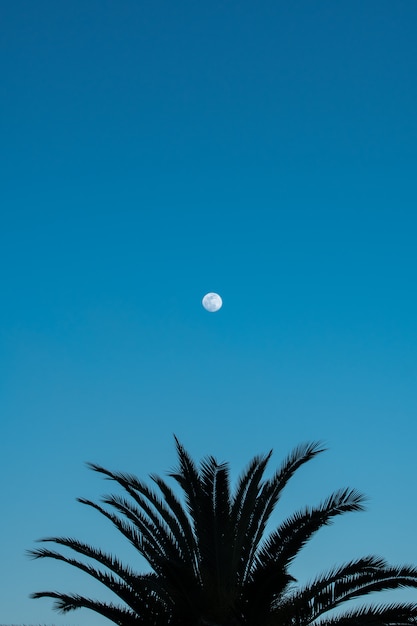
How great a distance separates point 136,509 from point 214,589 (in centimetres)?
231

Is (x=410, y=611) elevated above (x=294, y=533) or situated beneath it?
situated beneath

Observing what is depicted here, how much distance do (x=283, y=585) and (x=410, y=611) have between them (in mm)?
3246

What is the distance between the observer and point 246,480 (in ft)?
53.0

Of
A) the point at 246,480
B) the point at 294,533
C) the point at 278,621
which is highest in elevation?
the point at 246,480

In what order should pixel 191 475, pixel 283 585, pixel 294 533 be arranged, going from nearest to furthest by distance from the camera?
pixel 283 585
pixel 294 533
pixel 191 475

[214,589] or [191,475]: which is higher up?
[191,475]

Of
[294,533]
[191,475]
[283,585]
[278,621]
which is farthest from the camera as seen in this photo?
[191,475]

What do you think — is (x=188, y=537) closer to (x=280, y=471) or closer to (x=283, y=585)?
(x=280, y=471)

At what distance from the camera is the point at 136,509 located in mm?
15789

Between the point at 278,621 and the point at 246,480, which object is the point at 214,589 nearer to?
the point at 278,621

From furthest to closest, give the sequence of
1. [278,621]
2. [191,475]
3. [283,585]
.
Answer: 1. [191,475]
2. [278,621]
3. [283,585]

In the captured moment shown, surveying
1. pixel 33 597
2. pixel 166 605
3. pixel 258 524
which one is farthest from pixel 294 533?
pixel 33 597

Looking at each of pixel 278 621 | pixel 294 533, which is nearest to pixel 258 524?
pixel 294 533

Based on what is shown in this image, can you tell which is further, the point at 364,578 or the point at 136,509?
the point at 136,509
